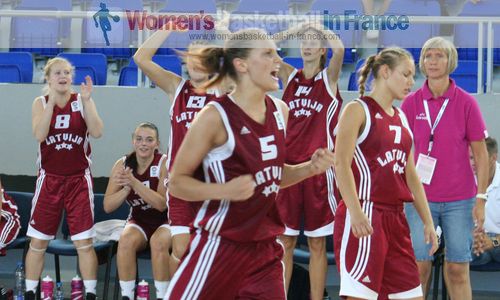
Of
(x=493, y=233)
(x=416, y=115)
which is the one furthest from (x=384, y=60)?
(x=493, y=233)

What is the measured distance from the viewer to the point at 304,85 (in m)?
7.36

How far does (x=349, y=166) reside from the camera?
17.5 feet

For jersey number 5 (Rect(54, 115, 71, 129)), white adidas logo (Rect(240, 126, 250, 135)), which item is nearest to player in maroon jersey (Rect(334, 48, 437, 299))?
white adidas logo (Rect(240, 126, 250, 135))

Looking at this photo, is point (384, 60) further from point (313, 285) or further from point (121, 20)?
point (121, 20)

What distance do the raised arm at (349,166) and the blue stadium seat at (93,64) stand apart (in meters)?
4.56

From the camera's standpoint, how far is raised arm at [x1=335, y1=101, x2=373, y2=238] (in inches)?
208

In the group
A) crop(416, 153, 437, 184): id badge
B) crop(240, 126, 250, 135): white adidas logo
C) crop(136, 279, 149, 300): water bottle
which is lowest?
crop(136, 279, 149, 300): water bottle

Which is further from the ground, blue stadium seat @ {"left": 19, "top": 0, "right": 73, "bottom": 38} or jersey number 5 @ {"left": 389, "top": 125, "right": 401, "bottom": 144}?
blue stadium seat @ {"left": 19, "top": 0, "right": 73, "bottom": 38}

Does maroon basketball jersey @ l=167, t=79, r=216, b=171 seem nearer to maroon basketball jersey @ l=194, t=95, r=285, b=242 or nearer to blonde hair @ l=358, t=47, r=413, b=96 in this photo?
blonde hair @ l=358, t=47, r=413, b=96

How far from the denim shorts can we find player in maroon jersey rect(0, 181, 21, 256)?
127 inches

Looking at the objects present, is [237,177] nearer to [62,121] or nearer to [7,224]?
[62,121]

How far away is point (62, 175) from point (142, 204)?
2.14ft

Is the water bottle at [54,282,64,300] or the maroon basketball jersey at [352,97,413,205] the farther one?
the water bottle at [54,282,64,300]

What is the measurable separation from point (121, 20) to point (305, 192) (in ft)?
12.2
